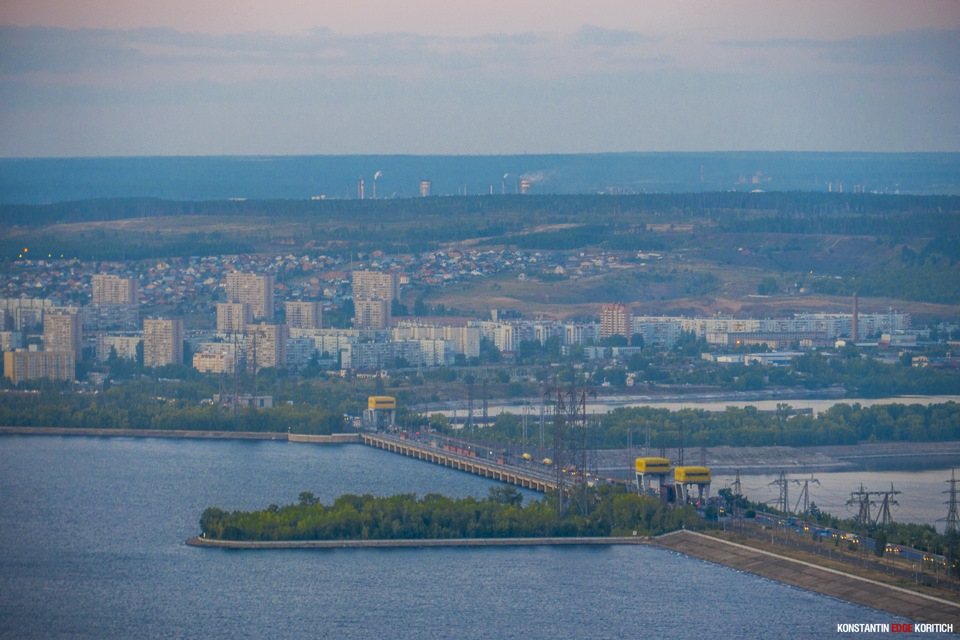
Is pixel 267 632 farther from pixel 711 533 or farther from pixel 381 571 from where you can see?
pixel 711 533

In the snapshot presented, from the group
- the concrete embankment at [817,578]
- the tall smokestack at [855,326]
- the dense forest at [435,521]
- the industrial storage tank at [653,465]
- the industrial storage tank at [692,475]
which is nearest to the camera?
the concrete embankment at [817,578]

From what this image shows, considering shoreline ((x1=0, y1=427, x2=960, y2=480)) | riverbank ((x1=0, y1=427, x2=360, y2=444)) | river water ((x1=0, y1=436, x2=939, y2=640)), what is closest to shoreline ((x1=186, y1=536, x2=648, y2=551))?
river water ((x1=0, y1=436, x2=939, y2=640))

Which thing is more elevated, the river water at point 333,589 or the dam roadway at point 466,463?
the dam roadway at point 466,463

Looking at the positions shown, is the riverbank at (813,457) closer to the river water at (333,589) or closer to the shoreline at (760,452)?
the shoreline at (760,452)

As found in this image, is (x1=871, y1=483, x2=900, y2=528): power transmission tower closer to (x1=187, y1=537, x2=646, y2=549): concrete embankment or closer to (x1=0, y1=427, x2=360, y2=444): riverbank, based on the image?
(x1=187, y1=537, x2=646, y2=549): concrete embankment

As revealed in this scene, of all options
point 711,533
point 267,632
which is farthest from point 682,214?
point 267,632

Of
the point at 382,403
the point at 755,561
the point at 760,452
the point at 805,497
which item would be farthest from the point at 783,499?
the point at 382,403

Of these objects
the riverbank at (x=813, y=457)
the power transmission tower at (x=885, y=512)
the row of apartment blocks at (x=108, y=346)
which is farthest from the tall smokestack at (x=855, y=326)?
the power transmission tower at (x=885, y=512)

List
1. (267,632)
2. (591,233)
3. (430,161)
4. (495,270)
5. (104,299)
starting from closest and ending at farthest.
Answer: (267,632), (104,299), (495,270), (591,233), (430,161)
